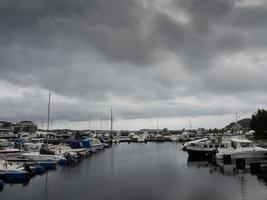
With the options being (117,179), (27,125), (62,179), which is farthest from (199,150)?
(27,125)

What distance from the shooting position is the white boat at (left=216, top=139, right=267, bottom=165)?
176ft

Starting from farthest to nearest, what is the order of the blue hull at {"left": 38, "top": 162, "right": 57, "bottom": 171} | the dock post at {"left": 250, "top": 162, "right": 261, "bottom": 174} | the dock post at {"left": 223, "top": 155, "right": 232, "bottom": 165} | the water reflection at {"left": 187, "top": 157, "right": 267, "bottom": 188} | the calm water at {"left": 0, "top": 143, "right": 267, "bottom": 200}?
the dock post at {"left": 223, "top": 155, "right": 232, "bottom": 165} < the blue hull at {"left": 38, "top": 162, "right": 57, "bottom": 171} < the dock post at {"left": 250, "top": 162, "right": 261, "bottom": 174} < the water reflection at {"left": 187, "top": 157, "right": 267, "bottom": 188} < the calm water at {"left": 0, "top": 143, "right": 267, "bottom": 200}

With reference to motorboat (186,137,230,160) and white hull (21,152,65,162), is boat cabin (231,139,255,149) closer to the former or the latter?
motorboat (186,137,230,160)

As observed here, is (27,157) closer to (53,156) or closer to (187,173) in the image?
(53,156)

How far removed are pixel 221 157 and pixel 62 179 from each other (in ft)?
91.8

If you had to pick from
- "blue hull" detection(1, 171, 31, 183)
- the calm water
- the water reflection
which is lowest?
the calm water

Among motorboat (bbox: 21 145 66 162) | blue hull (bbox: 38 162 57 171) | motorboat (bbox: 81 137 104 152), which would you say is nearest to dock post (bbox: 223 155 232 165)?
blue hull (bbox: 38 162 57 171)

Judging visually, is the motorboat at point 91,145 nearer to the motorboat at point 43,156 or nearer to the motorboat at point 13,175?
the motorboat at point 43,156

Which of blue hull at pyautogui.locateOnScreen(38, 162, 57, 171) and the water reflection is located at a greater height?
blue hull at pyautogui.locateOnScreen(38, 162, 57, 171)

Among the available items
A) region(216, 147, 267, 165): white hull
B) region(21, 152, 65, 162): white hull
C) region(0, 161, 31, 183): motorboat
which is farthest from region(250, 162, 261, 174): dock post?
region(21, 152, 65, 162): white hull

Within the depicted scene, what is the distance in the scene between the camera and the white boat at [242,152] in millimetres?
53750

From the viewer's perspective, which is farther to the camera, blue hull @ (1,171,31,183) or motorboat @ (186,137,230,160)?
motorboat @ (186,137,230,160)

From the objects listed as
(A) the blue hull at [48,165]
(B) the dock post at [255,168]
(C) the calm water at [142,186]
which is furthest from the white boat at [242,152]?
(A) the blue hull at [48,165]

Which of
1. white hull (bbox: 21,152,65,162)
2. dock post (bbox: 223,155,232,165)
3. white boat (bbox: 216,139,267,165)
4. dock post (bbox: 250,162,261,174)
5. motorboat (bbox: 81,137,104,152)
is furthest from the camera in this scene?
motorboat (bbox: 81,137,104,152)
